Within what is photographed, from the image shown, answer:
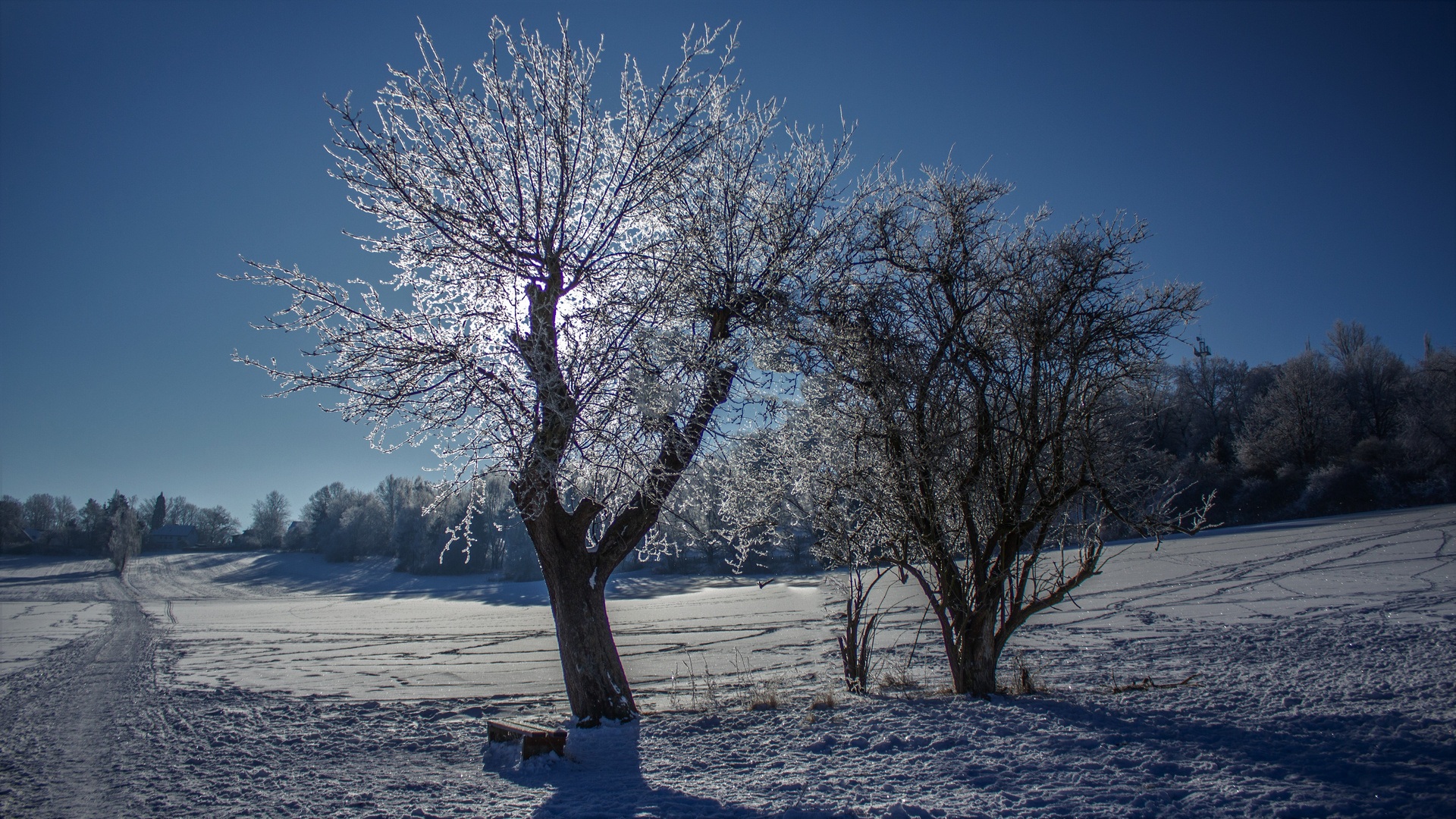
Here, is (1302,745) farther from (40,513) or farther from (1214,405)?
(40,513)

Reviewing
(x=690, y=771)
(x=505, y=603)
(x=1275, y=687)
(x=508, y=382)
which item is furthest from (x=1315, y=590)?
(x=505, y=603)

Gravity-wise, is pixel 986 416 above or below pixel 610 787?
above

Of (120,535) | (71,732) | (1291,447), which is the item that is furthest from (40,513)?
(1291,447)

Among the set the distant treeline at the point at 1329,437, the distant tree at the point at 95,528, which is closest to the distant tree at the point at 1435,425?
the distant treeline at the point at 1329,437

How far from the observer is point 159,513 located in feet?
343

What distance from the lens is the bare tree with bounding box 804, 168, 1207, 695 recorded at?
20.2 feet

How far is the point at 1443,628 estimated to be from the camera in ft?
24.8

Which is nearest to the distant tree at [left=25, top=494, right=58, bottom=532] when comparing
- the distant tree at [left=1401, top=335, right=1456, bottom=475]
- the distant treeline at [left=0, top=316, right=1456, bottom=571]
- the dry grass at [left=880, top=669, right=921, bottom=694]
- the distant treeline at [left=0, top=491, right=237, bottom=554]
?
the distant treeline at [left=0, top=491, right=237, bottom=554]

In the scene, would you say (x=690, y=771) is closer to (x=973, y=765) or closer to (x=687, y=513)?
(x=973, y=765)

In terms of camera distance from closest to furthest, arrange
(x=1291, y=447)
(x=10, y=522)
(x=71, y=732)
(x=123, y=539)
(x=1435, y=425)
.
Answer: (x=71, y=732), (x=1435, y=425), (x=1291, y=447), (x=123, y=539), (x=10, y=522)

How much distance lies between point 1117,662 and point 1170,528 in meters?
3.21

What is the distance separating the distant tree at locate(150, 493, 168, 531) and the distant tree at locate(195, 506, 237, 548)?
442cm

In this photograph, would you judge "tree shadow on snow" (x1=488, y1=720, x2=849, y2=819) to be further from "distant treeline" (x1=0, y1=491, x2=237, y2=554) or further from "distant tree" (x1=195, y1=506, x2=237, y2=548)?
"distant tree" (x1=195, y1=506, x2=237, y2=548)

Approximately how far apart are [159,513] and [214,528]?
407 inches
